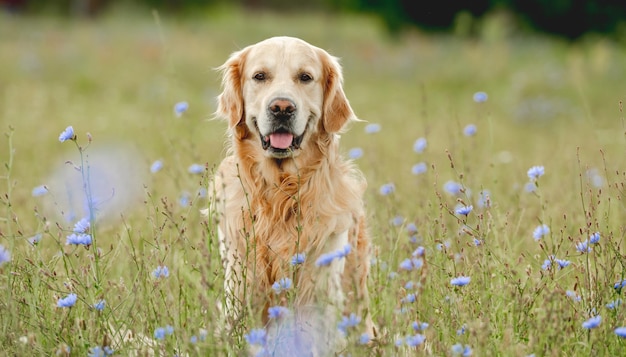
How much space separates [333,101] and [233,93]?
464mm

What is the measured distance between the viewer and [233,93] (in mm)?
3477

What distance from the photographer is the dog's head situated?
124 inches

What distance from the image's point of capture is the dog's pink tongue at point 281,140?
3178mm

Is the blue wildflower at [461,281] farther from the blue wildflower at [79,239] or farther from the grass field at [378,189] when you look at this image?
the blue wildflower at [79,239]

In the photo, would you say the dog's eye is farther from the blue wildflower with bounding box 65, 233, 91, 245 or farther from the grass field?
the blue wildflower with bounding box 65, 233, 91, 245

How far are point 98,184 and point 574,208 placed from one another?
3157 millimetres

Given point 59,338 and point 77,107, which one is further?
point 77,107

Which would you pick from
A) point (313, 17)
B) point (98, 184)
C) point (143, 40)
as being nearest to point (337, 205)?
point (98, 184)

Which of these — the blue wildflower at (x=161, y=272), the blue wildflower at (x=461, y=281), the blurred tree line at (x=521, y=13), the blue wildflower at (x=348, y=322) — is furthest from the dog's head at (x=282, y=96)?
the blurred tree line at (x=521, y=13)

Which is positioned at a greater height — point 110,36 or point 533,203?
point 533,203

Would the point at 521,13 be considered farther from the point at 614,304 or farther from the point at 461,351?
the point at 461,351

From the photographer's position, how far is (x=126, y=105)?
10453 millimetres

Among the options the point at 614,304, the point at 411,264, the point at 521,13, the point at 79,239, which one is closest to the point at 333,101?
the point at 411,264

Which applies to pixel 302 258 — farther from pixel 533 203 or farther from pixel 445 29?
pixel 445 29
